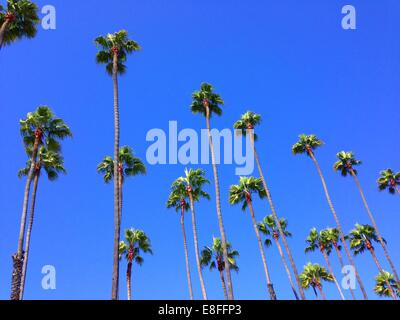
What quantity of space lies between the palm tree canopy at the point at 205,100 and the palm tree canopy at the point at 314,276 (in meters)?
35.9

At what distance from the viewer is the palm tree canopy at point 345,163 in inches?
2101

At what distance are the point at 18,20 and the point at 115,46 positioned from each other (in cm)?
801

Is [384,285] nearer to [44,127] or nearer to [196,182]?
[196,182]

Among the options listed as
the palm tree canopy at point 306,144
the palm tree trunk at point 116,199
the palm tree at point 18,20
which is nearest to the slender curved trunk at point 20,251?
the palm tree trunk at point 116,199

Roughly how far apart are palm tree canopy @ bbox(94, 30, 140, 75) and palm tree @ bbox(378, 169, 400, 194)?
144 ft

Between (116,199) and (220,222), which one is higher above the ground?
(220,222)

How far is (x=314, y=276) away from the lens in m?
60.2

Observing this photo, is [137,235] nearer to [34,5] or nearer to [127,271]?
[127,271]

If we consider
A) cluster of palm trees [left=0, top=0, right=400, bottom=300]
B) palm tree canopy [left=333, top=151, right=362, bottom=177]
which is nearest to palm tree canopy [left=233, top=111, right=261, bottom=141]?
cluster of palm trees [left=0, top=0, right=400, bottom=300]

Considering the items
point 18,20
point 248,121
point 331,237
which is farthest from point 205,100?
point 331,237

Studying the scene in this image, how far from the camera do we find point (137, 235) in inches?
1785
